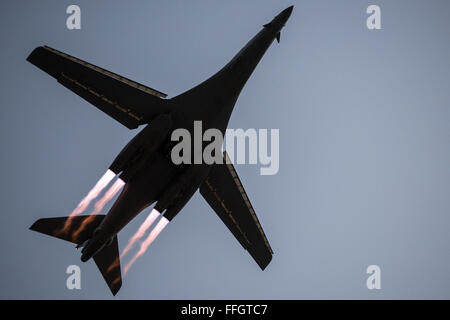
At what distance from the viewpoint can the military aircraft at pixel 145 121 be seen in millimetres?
18703

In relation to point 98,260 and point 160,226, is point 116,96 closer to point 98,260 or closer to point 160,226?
point 160,226

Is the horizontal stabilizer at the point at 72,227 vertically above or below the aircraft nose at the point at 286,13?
below

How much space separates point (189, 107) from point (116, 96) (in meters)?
3.65

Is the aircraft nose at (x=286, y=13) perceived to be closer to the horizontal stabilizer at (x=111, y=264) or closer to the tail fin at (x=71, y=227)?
the tail fin at (x=71, y=227)

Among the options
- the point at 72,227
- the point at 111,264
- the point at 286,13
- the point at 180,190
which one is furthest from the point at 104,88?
the point at 286,13

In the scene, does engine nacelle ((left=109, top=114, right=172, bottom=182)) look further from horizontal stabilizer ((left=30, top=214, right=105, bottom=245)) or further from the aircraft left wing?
the aircraft left wing

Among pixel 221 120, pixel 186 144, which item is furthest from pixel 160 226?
pixel 221 120

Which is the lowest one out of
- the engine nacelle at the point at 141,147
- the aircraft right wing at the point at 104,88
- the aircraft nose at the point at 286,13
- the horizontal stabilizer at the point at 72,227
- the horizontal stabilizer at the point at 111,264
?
the horizontal stabilizer at the point at 111,264

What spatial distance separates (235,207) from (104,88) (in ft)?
30.9

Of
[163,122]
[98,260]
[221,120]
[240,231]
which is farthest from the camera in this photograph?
[240,231]

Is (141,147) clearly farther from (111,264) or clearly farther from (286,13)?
(286,13)

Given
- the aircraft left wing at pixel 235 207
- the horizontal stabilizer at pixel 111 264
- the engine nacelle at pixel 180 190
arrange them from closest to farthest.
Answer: the engine nacelle at pixel 180 190 < the horizontal stabilizer at pixel 111 264 < the aircraft left wing at pixel 235 207

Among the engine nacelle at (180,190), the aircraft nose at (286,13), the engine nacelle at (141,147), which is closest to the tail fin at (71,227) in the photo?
the engine nacelle at (180,190)

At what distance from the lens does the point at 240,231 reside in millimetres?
23797
